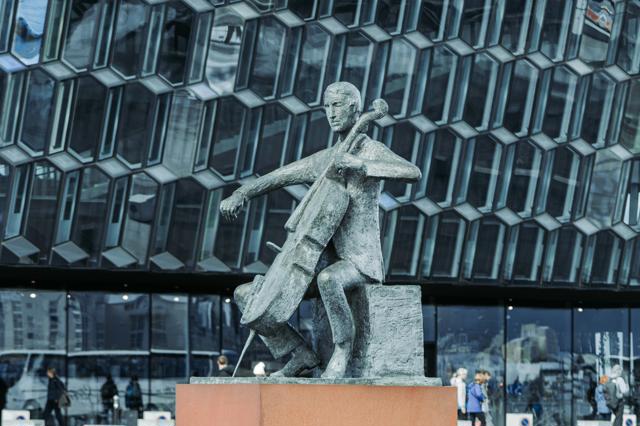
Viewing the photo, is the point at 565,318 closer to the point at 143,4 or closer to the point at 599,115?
the point at 599,115

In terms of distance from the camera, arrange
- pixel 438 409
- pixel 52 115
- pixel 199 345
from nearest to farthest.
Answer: pixel 438 409
pixel 52 115
pixel 199 345

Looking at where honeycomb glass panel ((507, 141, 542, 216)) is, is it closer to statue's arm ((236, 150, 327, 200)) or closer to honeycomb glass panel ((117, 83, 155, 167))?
honeycomb glass panel ((117, 83, 155, 167))

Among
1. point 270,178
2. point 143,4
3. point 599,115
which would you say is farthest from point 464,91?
point 270,178

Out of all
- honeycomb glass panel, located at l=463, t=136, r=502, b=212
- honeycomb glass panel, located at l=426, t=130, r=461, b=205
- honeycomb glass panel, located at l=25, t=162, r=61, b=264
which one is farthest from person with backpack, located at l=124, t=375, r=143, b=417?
honeycomb glass panel, located at l=463, t=136, r=502, b=212

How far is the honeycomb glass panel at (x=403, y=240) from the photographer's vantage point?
29.6 metres

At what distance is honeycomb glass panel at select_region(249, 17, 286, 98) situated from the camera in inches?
1101

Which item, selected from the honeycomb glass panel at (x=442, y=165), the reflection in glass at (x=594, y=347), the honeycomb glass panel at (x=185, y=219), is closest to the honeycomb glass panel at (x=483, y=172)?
the honeycomb glass panel at (x=442, y=165)

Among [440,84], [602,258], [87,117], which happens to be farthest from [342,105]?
[602,258]

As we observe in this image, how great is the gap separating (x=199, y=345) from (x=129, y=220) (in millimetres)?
5262

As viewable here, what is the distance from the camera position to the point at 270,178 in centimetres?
947

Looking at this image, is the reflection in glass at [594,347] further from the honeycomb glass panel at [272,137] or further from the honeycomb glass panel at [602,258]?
the honeycomb glass panel at [272,137]

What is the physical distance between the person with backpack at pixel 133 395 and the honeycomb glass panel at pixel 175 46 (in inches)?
293

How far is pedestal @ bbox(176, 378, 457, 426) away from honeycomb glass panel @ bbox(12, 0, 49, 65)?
1874 cm

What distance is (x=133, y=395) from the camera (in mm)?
31719
